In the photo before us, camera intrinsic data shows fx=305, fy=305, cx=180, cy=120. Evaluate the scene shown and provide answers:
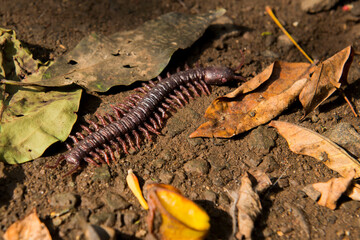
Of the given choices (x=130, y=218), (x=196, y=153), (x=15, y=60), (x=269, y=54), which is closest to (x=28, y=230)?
(x=130, y=218)

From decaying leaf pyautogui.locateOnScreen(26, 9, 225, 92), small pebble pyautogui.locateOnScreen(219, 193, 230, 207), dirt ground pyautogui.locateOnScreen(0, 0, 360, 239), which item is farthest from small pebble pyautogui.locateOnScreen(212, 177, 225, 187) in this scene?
decaying leaf pyautogui.locateOnScreen(26, 9, 225, 92)

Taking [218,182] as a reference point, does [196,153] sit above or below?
above

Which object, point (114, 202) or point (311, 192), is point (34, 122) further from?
→ point (311, 192)

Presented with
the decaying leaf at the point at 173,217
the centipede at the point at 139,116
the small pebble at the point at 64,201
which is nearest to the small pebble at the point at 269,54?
the centipede at the point at 139,116

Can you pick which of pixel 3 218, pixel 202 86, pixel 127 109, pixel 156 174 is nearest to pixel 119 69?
pixel 127 109

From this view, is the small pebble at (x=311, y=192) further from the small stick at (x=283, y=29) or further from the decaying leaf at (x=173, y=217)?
the small stick at (x=283, y=29)

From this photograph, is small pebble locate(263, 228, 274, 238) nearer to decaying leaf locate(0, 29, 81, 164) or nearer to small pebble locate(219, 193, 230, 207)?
small pebble locate(219, 193, 230, 207)

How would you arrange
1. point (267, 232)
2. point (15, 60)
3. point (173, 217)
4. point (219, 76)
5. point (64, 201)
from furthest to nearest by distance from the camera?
point (219, 76)
point (15, 60)
point (64, 201)
point (267, 232)
point (173, 217)

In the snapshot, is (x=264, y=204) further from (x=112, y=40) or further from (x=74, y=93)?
(x=112, y=40)
